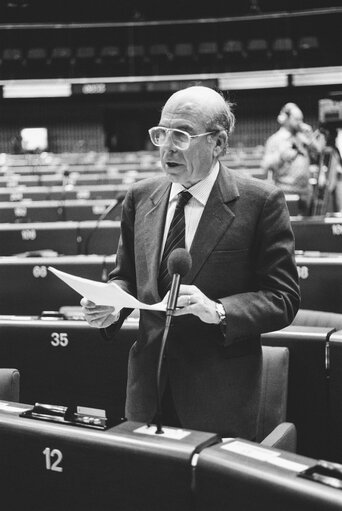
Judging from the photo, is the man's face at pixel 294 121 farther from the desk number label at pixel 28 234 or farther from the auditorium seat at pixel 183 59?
the auditorium seat at pixel 183 59

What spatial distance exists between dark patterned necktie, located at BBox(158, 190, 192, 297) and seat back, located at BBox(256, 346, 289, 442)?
0.62 m

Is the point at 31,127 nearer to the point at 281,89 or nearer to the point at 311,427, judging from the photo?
the point at 281,89

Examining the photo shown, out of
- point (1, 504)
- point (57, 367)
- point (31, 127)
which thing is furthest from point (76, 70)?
point (1, 504)

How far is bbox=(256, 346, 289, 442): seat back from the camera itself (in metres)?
2.11

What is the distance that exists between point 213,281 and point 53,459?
56 centimetres

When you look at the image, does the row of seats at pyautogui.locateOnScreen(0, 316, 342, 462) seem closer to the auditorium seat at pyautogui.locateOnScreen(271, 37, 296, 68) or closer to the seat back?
the seat back

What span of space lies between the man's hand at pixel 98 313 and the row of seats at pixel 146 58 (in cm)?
1585

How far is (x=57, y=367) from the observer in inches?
98.0

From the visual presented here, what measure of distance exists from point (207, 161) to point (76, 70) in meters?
16.3

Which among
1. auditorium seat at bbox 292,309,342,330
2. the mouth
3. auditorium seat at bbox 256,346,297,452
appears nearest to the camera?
the mouth

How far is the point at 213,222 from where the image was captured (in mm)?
1638

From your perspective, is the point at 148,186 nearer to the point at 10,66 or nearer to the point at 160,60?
the point at 160,60

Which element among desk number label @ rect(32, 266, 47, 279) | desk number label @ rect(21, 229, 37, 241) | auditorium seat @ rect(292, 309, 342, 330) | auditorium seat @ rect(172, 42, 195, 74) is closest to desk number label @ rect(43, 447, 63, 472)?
auditorium seat @ rect(292, 309, 342, 330)

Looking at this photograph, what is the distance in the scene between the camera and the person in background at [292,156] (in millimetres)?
6211
